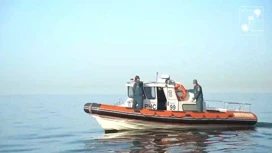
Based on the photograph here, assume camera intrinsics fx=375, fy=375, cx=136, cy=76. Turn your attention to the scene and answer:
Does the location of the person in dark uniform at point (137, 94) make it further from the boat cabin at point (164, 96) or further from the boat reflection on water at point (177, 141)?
the boat reflection on water at point (177, 141)

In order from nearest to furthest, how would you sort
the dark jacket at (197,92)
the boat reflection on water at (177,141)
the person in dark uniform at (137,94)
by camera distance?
the boat reflection on water at (177,141), the person in dark uniform at (137,94), the dark jacket at (197,92)

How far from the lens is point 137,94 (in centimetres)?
1792

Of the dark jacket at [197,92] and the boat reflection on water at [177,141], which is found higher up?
the dark jacket at [197,92]

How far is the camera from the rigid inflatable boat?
1752 centimetres

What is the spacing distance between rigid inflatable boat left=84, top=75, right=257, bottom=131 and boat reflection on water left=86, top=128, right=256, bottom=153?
43 centimetres

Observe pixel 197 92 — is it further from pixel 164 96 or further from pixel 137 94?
pixel 137 94

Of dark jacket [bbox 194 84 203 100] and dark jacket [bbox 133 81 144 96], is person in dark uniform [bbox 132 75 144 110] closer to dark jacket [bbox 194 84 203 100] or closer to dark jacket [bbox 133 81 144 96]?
dark jacket [bbox 133 81 144 96]

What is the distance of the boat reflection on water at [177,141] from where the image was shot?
13.5 m

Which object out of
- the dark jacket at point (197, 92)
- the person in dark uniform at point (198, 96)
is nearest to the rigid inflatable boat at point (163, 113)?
the person in dark uniform at point (198, 96)

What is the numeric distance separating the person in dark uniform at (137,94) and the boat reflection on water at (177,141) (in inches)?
50.6

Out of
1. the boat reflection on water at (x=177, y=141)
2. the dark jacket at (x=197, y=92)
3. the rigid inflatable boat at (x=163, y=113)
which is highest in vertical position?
the dark jacket at (x=197, y=92)

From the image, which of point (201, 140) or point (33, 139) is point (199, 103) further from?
point (33, 139)

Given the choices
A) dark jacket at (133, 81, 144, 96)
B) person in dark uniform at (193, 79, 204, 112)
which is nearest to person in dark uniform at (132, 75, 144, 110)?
dark jacket at (133, 81, 144, 96)

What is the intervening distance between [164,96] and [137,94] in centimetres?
163
